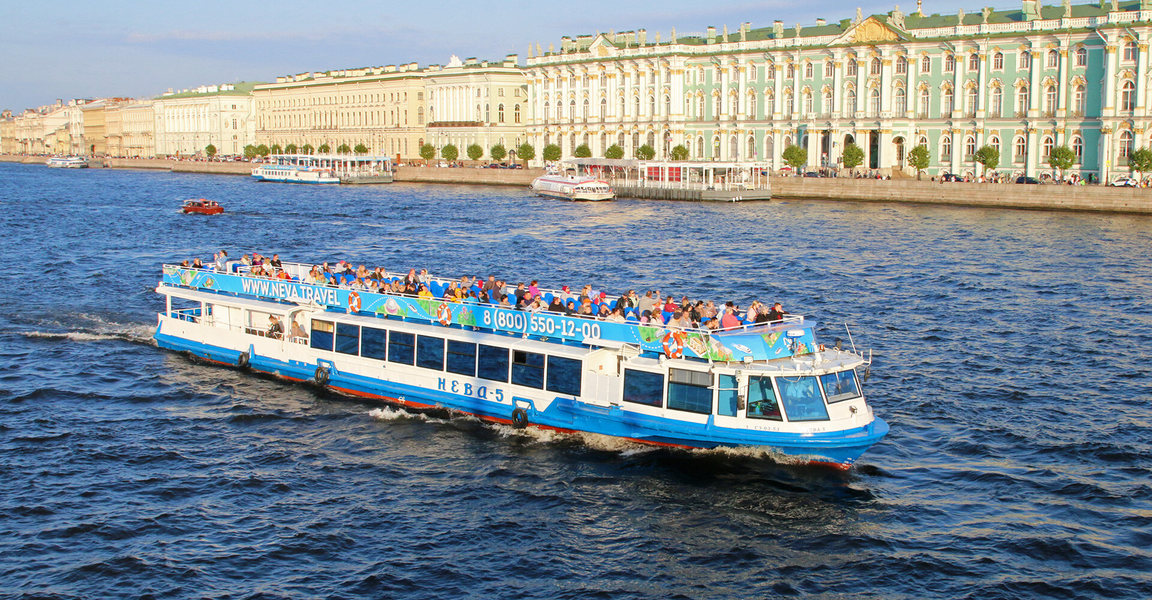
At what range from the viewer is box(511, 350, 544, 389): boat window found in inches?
793

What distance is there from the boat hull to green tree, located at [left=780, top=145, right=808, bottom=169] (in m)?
64.5

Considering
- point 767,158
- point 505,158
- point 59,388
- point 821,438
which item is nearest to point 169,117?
point 505,158

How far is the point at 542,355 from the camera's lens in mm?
20062

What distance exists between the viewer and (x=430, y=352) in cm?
2170

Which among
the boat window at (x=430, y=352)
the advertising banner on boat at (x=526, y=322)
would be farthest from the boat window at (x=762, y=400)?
the boat window at (x=430, y=352)

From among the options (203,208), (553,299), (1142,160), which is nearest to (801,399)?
(553,299)

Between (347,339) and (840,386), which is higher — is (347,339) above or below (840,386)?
above

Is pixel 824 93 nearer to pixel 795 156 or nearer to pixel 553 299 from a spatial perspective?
pixel 795 156

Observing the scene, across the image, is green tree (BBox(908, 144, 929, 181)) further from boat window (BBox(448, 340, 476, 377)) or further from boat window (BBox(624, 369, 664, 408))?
boat window (BBox(624, 369, 664, 408))

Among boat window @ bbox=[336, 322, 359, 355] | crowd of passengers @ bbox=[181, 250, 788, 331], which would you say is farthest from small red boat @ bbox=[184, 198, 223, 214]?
boat window @ bbox=[336, 322, 359, 355]

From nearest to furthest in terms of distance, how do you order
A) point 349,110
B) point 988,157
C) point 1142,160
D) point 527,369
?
1. point 527,369
2. point 1142,160
3. point 988,157
4. point 349,110

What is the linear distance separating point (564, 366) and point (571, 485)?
2677 millimetres

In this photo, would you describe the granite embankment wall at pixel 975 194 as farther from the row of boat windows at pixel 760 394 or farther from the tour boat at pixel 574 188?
the row of boat windows at pixel 760 394

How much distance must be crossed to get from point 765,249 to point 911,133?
36285 mm
